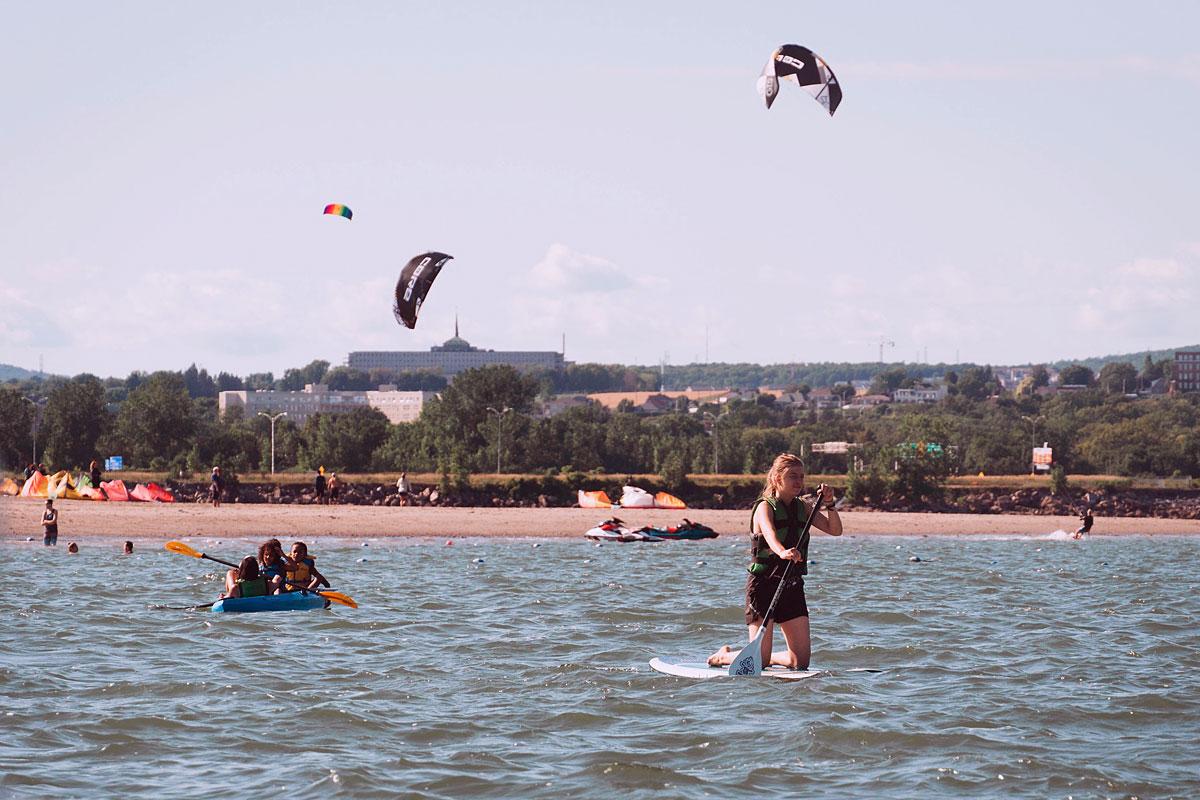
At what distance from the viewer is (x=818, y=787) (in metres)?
10.3

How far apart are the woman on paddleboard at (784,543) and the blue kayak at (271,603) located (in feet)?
27.0

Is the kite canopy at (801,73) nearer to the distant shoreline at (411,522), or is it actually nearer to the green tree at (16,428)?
the distant shoreline at (411,522)

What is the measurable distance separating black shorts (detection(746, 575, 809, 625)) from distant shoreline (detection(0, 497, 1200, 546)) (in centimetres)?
2575

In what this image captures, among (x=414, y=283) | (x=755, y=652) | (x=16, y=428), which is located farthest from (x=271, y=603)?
(x=16, y=428)

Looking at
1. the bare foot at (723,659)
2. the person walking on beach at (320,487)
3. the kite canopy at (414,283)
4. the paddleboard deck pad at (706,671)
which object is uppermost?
the kite canopy at (414,283)

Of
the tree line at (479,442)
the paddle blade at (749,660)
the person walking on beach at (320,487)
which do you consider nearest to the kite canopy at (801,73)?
the paddle blade at (749,660)

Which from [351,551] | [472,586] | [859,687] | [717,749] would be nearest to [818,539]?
[351,551]

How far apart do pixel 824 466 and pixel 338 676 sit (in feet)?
271

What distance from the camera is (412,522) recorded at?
151 ft

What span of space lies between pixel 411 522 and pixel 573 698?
3308 centimetres

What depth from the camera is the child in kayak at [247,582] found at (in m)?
19.3

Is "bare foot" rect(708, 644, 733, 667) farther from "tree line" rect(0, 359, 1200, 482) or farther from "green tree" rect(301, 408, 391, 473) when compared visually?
"green tree" rect(301, 408, 391, 473)

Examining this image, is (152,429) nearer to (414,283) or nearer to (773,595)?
(414,283)

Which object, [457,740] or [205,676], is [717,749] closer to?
[457,740]
